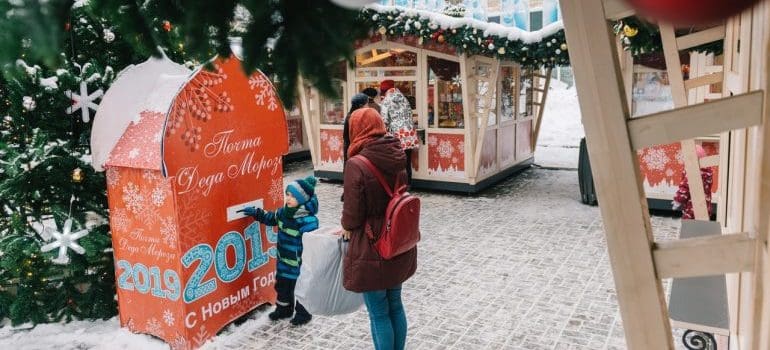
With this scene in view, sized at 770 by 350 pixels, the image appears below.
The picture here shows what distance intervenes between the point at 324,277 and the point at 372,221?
0.82m

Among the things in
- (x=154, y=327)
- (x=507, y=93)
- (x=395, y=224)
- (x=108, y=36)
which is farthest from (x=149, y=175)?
(x=507, y=93)

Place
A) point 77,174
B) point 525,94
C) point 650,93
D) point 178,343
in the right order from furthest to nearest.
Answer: point 525,94, point 650,93, point 77,174, point 178,343

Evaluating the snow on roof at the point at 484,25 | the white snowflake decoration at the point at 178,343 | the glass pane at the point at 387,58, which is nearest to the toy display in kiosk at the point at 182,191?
the white snowflake decoration at the point at 178,343

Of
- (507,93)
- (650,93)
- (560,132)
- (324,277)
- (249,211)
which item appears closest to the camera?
(324,277)

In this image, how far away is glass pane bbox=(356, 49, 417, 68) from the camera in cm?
1033

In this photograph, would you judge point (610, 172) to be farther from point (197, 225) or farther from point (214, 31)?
point (197, 225)

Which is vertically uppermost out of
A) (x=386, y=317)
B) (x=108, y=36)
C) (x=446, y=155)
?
(x=108, y=36)

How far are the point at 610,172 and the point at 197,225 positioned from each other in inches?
138

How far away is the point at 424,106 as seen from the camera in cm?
1025

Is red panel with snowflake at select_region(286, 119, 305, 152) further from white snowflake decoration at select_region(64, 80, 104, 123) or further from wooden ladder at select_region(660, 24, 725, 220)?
wooden ladder at select_region(660, 24, 725, 220)

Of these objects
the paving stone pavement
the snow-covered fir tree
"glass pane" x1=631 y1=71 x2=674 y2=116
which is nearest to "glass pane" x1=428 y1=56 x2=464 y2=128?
the paving stone pavement

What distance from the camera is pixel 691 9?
2.14ft

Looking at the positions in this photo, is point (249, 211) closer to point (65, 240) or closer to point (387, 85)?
point (65, 240)

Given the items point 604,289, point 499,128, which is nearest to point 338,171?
point 499,128
